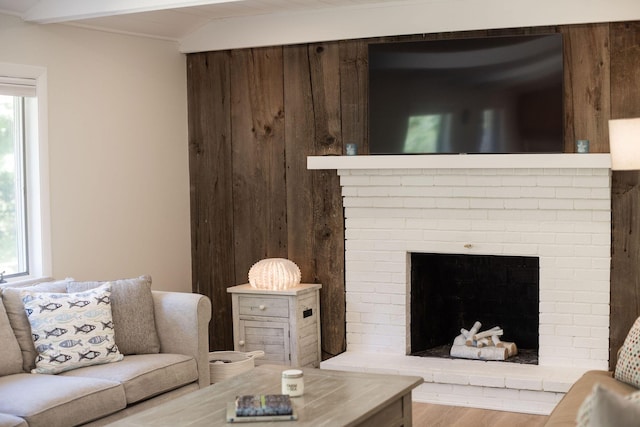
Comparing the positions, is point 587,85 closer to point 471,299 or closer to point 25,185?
Result: point 471,299

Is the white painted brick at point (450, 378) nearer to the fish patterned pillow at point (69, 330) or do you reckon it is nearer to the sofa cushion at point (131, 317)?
the sofa cushion at point (131, 317)

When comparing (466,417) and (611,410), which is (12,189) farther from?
(611,410)

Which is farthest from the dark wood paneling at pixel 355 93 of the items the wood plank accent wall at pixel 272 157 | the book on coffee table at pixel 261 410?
the book on coffee table at pixel 261 410

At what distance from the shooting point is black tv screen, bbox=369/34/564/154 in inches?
205

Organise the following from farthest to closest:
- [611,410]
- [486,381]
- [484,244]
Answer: [484,244] < [486,381] < [611,410]

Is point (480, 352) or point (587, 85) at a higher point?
point (587, 85)

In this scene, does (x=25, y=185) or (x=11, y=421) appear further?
(x=25, y=185)

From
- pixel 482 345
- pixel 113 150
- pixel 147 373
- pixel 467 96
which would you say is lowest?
pixel 482 345

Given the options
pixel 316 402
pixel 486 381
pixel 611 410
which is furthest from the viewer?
pixel 486 381

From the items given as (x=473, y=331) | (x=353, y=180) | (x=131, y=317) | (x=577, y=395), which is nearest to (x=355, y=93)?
(x=353, y=180)

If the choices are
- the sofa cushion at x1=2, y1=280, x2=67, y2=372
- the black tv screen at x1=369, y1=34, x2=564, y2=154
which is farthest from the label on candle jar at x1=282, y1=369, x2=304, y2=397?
the black tv screen at x1=369, y1=34, x2=564, y2=154

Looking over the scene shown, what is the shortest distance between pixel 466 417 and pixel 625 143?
5.67 feet

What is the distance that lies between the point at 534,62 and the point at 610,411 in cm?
340

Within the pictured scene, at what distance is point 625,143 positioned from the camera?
15.3ft
